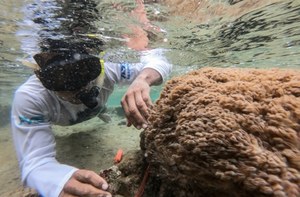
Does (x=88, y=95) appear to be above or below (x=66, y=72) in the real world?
below

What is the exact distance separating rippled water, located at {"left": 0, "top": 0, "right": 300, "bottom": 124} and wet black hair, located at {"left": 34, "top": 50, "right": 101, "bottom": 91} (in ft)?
3.96

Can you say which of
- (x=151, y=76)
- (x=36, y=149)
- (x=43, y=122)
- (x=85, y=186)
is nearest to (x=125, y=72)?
(x=151, y=76)

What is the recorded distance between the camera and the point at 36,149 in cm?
427

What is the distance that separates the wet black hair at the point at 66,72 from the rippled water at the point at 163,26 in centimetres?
121

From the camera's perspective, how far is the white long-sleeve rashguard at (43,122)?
3590 mm

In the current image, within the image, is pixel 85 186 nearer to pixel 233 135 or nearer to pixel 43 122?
pixel 233 135

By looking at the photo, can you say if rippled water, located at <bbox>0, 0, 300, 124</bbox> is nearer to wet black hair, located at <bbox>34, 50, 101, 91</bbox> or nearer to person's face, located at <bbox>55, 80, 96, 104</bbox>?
wet black hair, located at <bbox>34, 50, 101, 91</bbox>

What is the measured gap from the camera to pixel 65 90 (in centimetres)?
521

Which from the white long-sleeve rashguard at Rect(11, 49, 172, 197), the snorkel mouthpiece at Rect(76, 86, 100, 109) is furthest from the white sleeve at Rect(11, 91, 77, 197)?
the snorkel mouthpiece at Rect(76, 86, 100, 109)

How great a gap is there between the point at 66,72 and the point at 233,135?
13.5 feet

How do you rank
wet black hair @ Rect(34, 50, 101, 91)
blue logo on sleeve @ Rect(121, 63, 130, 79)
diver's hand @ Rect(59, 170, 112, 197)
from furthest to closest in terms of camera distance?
blue logo on sleeve @ Rect(121, 63, 130, 79) < wet black hair @ Rect(34, 50, 101, 91) < diver's hand @ Rect(59, 170, 112, 197)

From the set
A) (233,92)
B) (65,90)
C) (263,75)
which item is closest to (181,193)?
(233,92)

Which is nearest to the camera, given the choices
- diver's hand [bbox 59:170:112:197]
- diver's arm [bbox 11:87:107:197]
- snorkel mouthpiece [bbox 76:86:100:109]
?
diver's hand [bbox 59:170:112:197]

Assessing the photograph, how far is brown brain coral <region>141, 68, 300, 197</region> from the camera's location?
5.80 ft
